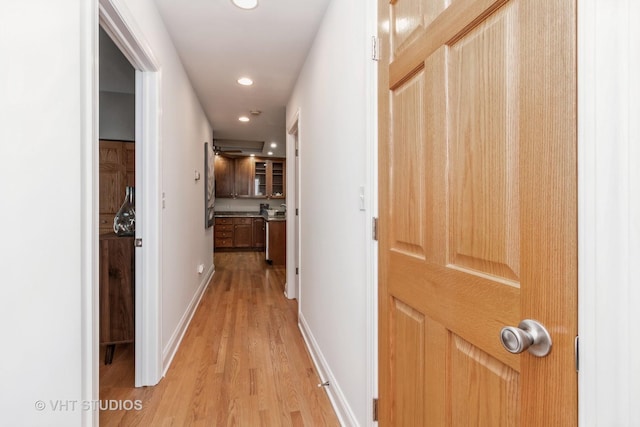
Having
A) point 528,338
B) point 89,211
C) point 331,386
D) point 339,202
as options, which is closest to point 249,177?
point 339,202

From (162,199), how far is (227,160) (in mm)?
5778

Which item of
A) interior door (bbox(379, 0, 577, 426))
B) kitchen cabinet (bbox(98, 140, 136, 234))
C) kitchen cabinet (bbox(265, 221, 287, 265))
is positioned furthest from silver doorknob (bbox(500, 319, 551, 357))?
kitchen cabinet (bbox(265, 221, 287, 265))

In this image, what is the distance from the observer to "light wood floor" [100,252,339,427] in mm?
1696

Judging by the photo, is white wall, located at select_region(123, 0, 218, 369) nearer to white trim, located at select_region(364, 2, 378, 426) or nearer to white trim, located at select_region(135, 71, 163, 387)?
white trim, located at select_region(135, 71, 163, 387)

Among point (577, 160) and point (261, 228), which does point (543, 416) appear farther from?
point (261, 228)

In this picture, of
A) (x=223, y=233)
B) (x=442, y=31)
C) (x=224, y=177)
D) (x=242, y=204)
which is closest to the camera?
(x=442, y=31)

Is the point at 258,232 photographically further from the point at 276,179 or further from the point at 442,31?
the point at 442,31

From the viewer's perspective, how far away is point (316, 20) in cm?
219

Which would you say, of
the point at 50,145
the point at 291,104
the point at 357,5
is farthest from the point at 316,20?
the point at 50,145

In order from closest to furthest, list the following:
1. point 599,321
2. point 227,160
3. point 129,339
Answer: point 599,321 → point 129,339 → point 227,160

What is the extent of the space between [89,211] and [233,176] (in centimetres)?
678

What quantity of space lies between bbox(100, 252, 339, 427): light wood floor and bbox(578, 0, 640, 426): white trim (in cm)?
149

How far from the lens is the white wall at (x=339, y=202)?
1.43 meters

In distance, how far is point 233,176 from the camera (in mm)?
7723
